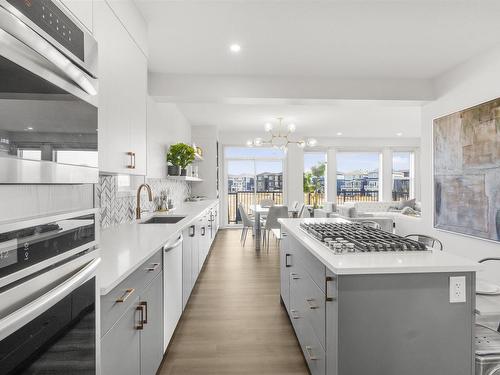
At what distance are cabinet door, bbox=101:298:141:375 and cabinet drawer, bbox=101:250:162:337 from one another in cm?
3

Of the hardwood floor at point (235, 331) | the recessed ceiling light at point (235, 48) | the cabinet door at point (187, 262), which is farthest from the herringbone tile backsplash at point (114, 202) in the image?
the recessed ceiling light at point (235, 48)

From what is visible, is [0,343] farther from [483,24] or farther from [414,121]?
[414,121]

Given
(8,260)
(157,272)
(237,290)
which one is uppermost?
(8,260)

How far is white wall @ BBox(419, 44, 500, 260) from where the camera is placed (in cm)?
342

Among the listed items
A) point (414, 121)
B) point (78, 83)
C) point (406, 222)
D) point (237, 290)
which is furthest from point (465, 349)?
point (414, 121)

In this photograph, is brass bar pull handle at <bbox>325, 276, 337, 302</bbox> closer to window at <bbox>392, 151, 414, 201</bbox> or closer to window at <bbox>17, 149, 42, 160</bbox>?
window at <bbox>17, 149, 42, 160</bbox>

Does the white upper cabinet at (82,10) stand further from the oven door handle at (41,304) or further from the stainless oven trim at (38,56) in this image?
the oven door handle at (41,304)

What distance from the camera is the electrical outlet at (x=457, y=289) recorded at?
146cm

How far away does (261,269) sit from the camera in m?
4.45

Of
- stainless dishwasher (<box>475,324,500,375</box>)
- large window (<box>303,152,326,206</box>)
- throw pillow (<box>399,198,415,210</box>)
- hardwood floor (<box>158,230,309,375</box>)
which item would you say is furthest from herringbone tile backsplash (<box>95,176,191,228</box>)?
throw pillow (<box>399,198,415,210</box>)

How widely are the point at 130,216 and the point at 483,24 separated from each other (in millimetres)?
3885

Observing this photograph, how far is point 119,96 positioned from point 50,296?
4.90 feet

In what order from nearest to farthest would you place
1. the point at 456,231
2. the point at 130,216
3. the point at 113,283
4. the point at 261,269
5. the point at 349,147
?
the point at 113,283 → the point at 130,216 → the point at 456,231 → the point at 261,269 → the point at 349,147

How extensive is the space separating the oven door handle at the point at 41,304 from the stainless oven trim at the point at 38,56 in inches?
19.0
